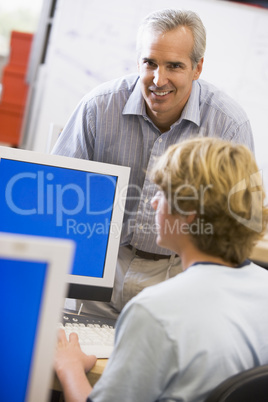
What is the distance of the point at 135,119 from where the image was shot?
1671 mm

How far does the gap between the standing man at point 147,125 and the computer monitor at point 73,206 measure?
226 mm

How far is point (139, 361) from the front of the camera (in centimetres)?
87

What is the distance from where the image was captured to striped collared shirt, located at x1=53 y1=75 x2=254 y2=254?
5.32 feet

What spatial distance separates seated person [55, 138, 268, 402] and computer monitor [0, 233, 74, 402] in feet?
0.78

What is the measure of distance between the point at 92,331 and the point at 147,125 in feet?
2.25

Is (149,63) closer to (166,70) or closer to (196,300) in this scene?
(166,70)

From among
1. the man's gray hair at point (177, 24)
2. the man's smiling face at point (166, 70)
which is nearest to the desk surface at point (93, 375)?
the man's smiling face at point (166, 70)

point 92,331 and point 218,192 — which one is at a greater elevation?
point 218,192

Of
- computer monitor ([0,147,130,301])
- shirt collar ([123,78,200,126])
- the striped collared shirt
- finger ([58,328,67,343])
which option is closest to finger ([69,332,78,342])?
finger ([58,328,67,343])

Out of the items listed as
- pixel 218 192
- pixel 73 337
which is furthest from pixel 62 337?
pixel 218 192

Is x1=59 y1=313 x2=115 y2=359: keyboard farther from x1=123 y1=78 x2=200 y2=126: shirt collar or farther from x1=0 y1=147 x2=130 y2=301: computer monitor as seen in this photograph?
x1=123 y1=78 x2=200 y2=126: shirt collar

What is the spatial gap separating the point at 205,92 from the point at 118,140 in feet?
1.11

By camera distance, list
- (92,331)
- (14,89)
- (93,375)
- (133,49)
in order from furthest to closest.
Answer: (14,89)
(133,49)
(92,331)
(93,375)

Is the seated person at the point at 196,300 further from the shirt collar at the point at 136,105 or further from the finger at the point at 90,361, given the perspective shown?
the shirt collar at the point at 136,105
